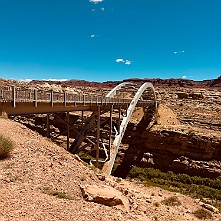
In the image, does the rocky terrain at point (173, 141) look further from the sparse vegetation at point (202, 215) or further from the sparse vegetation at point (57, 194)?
the sparse vegetation at point (57, 194)

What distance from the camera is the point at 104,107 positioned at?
33.8 m

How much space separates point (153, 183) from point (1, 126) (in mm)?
25092

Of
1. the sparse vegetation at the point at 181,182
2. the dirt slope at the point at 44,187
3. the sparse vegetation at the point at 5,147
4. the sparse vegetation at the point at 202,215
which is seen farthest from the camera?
the sparse vegetation at the point at 181,182

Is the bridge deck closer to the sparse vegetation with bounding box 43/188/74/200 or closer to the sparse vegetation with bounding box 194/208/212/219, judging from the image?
the sparse vegetation with bounding box 43/188/74/200

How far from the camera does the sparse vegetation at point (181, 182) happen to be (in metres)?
32.4

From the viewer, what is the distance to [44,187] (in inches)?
398

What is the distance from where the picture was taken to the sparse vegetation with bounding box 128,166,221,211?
32375mm

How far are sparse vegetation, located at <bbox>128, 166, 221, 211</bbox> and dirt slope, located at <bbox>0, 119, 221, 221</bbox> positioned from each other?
778 inches

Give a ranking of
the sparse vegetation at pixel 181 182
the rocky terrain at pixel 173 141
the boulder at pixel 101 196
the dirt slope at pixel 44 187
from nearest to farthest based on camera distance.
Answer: the dirt slope at pixel 44 187, the boulder at pixel 101 196, the sparse vegetation at pixel 181 182, the rocky terrain at pixel 173 141

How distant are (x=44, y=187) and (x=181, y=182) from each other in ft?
95.7

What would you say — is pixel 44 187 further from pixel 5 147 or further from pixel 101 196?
pixel 5 147

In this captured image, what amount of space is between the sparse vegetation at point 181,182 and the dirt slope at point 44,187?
19749mm

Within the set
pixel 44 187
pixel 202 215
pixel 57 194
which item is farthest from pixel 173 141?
pixel 57 194

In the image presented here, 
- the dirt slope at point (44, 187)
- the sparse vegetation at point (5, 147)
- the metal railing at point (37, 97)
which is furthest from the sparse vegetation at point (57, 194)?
the metal railing at point (37, 97)
